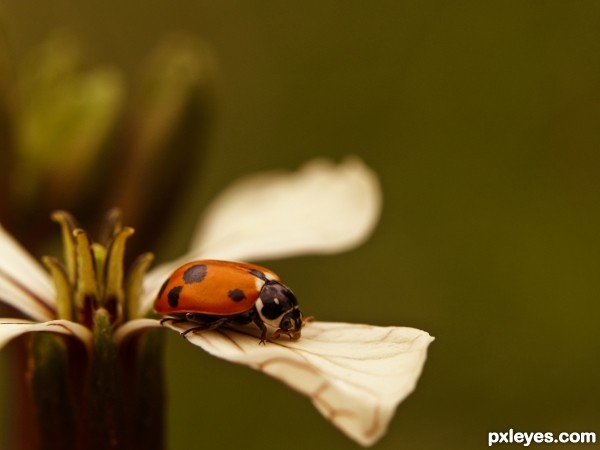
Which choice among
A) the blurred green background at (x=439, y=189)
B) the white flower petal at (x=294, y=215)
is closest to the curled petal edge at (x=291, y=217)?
the white flower petal at (x=294, y=215)

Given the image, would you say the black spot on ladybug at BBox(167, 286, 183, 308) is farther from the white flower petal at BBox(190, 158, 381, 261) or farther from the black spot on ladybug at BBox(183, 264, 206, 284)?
the white flower petal at BBox(190, 158, 381, 261)

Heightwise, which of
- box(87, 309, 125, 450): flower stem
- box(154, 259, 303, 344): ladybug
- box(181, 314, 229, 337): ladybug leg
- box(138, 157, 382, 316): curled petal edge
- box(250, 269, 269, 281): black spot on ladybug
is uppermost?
box(138, 157, 382, 316): curled petal edge

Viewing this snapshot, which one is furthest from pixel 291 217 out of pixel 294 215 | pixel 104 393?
pixel 104 393

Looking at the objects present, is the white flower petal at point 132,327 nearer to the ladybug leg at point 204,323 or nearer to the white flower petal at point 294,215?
the ladybug leg at point 204,323

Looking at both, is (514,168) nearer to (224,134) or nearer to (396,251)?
(396,251)

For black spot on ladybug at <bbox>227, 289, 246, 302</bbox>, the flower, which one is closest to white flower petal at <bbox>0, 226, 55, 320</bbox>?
the flower

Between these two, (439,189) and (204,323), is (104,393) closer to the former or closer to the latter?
(204,323)
